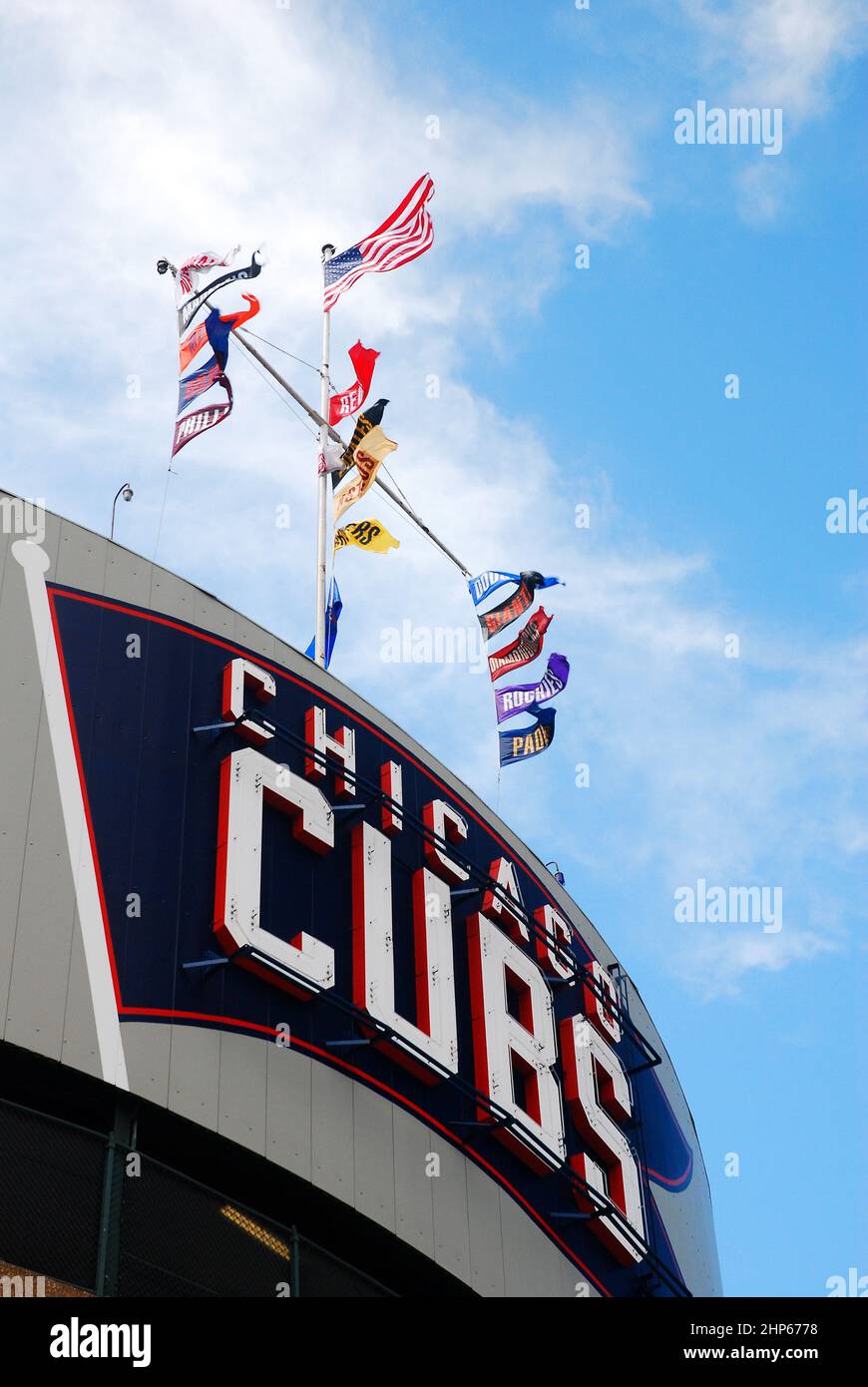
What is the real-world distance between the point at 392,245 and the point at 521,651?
292 inches

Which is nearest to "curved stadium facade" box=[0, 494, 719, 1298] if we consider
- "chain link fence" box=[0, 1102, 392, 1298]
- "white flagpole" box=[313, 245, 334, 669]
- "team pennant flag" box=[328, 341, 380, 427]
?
"chain link fence" box=[0, 1102, 392, 1298]

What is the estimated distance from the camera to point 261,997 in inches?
563

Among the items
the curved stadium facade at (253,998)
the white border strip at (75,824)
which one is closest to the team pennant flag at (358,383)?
the curved stadium facade at (253,998)

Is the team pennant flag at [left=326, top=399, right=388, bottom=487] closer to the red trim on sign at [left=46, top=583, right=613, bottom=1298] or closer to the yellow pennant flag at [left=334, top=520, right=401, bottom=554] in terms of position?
the yellow pennant flag at [left=334, top=520, right=401, bottom=554]

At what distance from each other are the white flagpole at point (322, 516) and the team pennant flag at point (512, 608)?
9.66ft

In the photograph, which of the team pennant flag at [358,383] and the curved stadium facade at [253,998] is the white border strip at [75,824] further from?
the team pennant flag at [358,383]

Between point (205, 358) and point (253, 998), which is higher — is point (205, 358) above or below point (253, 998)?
above

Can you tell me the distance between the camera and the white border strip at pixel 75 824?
41.2 feet

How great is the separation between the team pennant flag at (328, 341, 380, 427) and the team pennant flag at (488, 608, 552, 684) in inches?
176

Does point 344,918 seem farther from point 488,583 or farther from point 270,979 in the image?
point 488,583

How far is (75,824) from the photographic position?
13.4 m

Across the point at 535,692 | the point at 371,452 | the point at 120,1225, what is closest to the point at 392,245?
the point at 371,452
